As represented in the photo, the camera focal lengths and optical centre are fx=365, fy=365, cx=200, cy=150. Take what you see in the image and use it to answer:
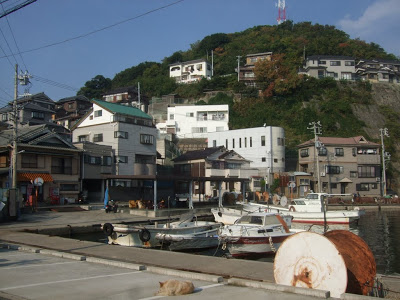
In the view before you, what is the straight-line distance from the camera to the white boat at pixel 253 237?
18905mm

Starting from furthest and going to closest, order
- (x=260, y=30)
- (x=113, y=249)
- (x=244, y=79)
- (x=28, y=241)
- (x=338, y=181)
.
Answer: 1. (x=260, y=30)
2. (x=244, y=79)
3. (x=338, y=181)
4. (x=28, y=241)
5. (x=113, y=249)

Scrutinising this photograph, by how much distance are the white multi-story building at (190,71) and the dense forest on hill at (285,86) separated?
2923 mm

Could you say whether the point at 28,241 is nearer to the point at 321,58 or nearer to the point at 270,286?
the point at 270,286

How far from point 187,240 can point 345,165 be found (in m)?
43.2

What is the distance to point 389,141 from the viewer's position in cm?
6588

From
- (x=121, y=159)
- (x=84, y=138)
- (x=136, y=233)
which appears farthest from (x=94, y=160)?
(x=136, y=233)

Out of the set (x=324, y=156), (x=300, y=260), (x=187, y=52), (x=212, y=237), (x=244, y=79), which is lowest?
(x=212, y=237)

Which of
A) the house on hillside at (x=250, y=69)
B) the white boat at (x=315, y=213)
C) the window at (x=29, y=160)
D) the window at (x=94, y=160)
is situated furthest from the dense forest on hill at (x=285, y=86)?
the window at (x=29, y=160)

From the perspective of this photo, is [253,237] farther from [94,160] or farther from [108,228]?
[94,160]

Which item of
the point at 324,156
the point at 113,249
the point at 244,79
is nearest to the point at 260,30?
the point at 244,79

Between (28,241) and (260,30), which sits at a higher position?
Result: (260,30)

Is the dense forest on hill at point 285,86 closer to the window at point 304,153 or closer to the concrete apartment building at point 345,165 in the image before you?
the window at point 304,153

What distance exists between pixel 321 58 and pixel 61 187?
209 feet

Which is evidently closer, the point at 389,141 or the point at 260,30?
the point at 389,141
